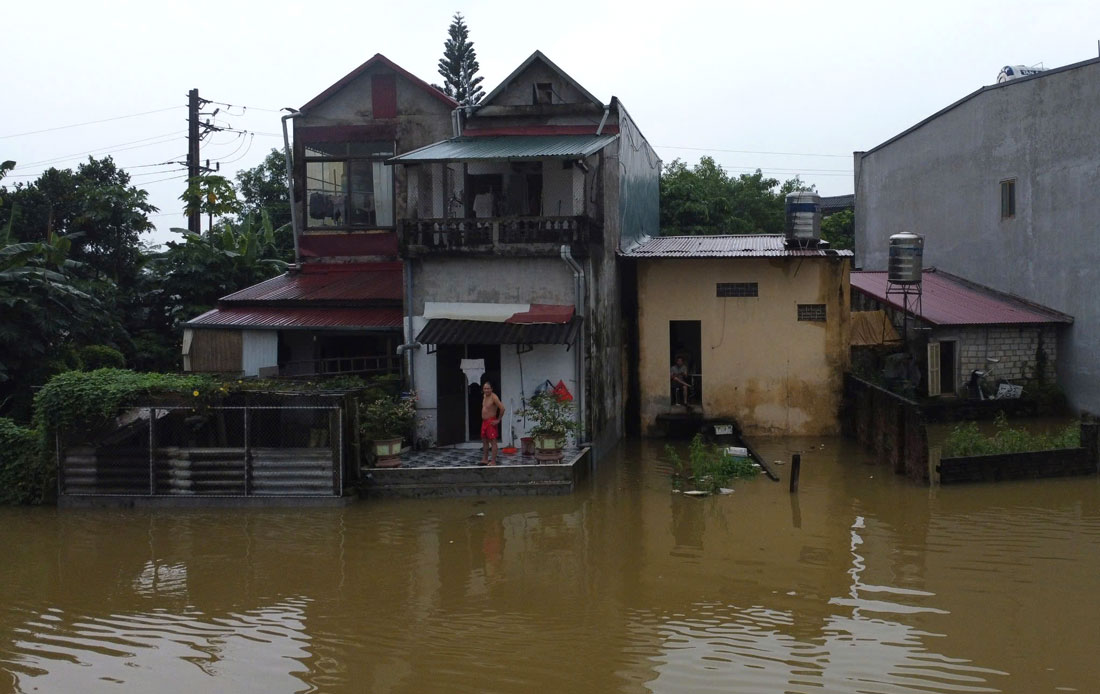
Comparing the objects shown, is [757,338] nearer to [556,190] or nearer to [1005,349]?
[556,190]

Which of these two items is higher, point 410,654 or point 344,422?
point 344,422

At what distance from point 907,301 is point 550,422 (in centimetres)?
1055

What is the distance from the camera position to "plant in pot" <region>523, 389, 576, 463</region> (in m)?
14.9

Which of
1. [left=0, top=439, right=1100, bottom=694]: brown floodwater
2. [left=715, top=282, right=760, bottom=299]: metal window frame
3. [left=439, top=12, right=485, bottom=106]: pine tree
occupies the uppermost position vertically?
[left=439, top=12, right=485, bottom=106]: pine tree

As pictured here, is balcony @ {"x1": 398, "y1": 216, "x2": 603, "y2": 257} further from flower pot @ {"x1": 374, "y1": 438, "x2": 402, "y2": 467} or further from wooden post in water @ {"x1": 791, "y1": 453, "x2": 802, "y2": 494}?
Result: wooden post in water @ {"x1": 791, "y1": 453, "x2": 802, "y2": 494}

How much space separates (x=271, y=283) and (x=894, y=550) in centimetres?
1426

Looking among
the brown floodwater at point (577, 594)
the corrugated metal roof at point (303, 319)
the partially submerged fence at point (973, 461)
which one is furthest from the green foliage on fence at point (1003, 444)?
the corrugated metal roof at point (303, 319)

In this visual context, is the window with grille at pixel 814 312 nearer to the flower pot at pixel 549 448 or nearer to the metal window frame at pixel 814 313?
the metal window frame at pixel 814 313

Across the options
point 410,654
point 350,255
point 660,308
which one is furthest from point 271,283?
point 410,654

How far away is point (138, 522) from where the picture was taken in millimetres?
13523

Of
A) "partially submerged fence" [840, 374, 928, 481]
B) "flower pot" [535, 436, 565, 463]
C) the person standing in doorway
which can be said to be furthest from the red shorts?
"partially submerged fence" [840, 374, 928, 481]

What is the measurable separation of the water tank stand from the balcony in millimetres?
8249

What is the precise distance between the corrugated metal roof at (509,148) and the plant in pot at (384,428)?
4375mm

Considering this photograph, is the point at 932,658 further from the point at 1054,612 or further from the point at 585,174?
the point at 585,174
